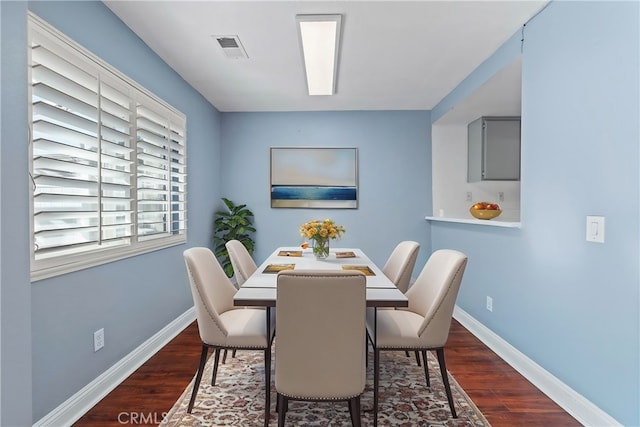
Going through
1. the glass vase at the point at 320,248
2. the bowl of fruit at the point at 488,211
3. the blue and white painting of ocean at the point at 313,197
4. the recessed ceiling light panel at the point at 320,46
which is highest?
the recessed ceiling light panel at the point at 320,46

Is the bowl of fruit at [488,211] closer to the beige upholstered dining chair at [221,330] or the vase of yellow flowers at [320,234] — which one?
the vase of yellow flowers at [320,234]

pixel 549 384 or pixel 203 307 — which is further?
pixel 549 384

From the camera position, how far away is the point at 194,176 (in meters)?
3.89

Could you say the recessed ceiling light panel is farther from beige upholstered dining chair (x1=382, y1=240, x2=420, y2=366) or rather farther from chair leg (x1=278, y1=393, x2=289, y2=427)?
chair leg (x1=278, y1=393, x2=289, y2=427)

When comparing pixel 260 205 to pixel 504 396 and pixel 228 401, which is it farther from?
pixel 504 396

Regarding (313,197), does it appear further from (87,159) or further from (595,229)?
(595,229)

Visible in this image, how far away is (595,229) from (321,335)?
1590mm

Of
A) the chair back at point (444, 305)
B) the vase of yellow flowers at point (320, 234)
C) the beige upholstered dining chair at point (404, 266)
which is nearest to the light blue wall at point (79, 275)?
the vase of yellow flowers at point (320, 234)

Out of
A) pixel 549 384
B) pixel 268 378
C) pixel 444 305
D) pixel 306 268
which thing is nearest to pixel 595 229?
pixel 444 305

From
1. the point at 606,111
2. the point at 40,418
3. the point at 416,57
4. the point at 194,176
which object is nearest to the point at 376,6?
the point at 416,57

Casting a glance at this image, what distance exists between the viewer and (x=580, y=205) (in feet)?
6.52

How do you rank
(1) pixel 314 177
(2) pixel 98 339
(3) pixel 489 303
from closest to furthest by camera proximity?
(2) pixel 98 339
(3) pixel 489 303
(1) pixel 314 177

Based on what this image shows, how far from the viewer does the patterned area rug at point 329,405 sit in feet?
6.21

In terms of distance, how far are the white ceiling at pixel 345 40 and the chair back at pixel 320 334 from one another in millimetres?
1819
